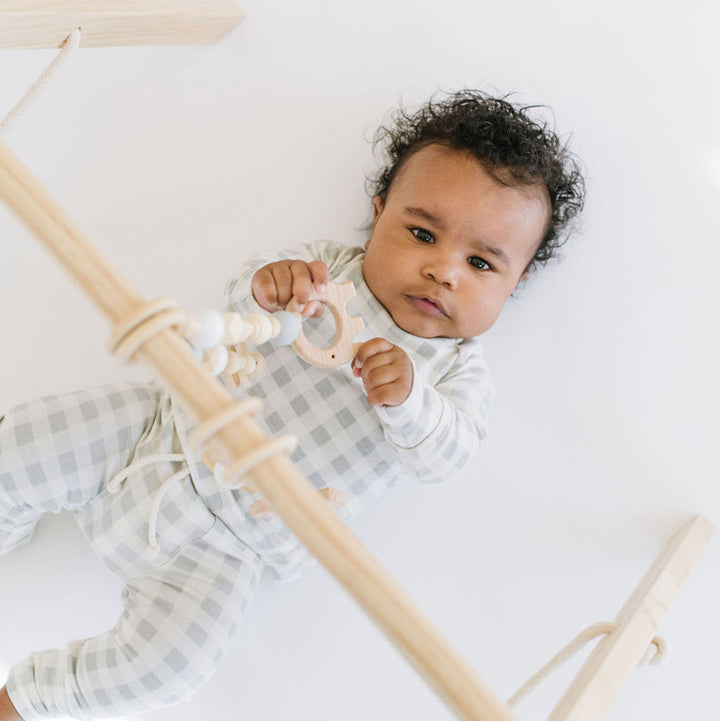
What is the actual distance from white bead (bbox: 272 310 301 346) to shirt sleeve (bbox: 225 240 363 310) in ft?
0.69

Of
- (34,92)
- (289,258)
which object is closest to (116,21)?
(34,92)

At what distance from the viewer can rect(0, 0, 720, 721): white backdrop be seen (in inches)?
41.0

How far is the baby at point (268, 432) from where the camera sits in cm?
92

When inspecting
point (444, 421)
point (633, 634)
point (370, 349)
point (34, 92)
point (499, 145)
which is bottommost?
point (633, 634)

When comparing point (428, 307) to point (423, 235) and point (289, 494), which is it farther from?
point (289, 494)

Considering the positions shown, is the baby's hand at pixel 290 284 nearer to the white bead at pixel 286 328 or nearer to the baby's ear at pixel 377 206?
the white bead at pixel 286 328

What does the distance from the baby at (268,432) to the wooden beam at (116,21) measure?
360mm

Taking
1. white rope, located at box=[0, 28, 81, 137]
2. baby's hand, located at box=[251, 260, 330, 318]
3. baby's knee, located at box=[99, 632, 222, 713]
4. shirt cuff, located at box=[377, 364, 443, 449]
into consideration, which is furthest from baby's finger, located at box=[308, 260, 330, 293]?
baby's knee, located at box=[99, 632, 222, 713]

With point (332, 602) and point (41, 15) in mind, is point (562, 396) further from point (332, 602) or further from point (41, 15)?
point (41, 15)

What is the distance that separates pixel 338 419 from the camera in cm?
97

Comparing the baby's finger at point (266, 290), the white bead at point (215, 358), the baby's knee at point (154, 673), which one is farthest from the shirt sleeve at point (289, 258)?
the baby's knee at point (154, 673)

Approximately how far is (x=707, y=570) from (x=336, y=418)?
0.56 m

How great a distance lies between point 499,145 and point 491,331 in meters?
0.28

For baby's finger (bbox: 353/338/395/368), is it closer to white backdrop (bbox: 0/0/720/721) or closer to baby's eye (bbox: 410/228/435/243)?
baby's eye (bbox: 410/228/435/243)
